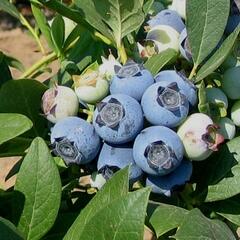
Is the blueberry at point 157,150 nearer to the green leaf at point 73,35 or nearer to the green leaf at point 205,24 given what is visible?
the green leaf at point 205,24

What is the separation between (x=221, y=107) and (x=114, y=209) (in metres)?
0.26

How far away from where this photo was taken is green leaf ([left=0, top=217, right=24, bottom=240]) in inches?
26.7

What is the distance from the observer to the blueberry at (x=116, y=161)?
2.51 ft

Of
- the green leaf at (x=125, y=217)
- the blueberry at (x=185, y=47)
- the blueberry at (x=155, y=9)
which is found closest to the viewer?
the green leaf at (x=125, y=217)

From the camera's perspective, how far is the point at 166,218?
2.49 feet

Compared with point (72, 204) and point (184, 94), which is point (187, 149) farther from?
point (72, 204)

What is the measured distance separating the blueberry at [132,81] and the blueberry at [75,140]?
0.05m

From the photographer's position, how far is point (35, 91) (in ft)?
2.87

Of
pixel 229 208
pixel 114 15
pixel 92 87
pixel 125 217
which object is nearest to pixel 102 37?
pixel 114 15

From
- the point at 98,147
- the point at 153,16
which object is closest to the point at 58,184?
the point at 98,147

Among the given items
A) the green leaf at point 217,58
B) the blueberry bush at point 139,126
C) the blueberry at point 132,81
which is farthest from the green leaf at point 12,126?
the green leaf at point 217,58

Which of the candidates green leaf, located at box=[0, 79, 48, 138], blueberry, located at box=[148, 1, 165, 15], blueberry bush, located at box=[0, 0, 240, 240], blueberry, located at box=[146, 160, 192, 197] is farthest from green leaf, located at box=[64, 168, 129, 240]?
blueberry, located at box=[148, 1, 165, 15]

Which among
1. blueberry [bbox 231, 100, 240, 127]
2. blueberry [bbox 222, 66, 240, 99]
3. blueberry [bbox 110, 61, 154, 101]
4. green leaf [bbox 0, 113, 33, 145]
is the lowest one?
blueberry [bbox 231, 100, 240, 127]

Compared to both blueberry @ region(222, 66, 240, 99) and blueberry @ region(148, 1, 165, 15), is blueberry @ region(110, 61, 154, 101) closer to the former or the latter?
blueberry @ region(222, 66, 240, 99)
